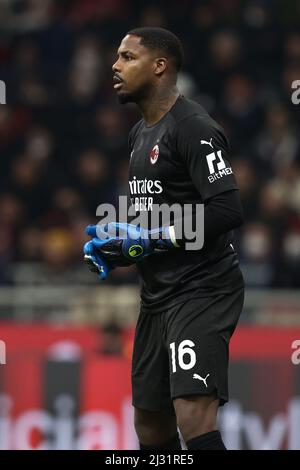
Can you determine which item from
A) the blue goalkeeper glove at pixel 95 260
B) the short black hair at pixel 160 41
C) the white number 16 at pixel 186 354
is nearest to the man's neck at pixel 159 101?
the short black hair at pixel 160 41

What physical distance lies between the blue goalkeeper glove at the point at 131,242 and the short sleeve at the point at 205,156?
269 mm

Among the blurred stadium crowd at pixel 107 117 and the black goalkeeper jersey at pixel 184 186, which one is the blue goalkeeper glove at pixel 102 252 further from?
the blurred stadium crowd at pixel 107 117

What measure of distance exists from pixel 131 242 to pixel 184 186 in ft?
1.26

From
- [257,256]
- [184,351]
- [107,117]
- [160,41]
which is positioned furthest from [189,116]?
[107,117]

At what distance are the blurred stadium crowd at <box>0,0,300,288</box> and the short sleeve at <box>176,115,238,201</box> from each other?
4.96 meters

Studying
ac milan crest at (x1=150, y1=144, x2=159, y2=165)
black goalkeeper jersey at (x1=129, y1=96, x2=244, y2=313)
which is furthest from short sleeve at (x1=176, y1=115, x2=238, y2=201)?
ac milan crest at (x1=150, y1=144, x2=159, y2=165)

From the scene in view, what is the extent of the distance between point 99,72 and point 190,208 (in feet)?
24.3

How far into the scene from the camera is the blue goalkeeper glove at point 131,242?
17.6ft

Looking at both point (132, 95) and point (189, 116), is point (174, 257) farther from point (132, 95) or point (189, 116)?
point (132, 95)

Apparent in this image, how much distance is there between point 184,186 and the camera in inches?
216

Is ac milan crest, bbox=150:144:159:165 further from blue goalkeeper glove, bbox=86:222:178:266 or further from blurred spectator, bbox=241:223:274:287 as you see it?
blurred spectator, bbox=241:223:274:287
